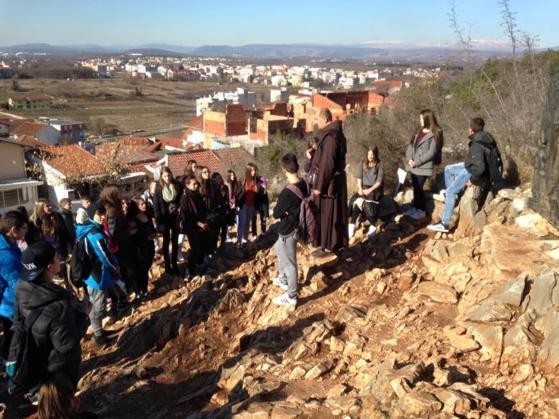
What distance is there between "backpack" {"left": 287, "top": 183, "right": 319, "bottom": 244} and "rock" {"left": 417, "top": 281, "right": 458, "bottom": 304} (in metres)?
1.33

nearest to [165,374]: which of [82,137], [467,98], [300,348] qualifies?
[300,348]

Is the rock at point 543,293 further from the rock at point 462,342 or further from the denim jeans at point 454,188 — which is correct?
the denim jeans at point 454,188

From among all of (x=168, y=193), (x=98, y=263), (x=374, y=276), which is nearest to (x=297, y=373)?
(x=374, y=276)

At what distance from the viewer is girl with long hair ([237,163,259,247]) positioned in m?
8.48

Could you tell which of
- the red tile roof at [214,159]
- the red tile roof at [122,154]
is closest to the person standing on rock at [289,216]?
the red tile roof at [122,154]

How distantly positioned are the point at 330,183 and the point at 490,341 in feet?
7.86

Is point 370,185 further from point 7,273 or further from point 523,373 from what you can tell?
point 7,273

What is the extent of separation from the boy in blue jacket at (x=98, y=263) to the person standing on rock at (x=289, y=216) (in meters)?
2.04

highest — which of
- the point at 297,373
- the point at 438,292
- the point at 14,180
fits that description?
the point at 438,292

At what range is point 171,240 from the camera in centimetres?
832

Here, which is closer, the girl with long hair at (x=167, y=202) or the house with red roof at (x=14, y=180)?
the girl with long hair at (x=167, y=202)

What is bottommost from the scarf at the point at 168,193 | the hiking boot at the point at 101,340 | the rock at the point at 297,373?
the hiking boot at the point at 101,340

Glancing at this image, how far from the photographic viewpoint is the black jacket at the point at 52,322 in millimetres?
3896

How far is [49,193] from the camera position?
31.5 meters
